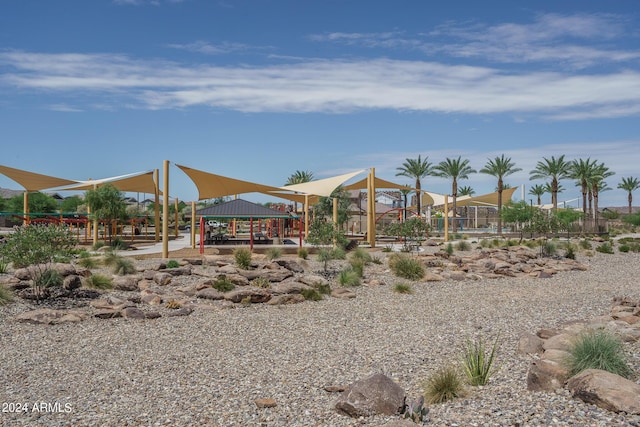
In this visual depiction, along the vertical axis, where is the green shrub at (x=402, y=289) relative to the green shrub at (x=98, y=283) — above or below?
below

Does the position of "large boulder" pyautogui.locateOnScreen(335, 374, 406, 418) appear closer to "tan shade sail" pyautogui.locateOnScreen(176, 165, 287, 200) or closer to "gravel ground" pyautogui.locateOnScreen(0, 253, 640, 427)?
"gravel ground" pyautogui.locateOnScreen(0, 253, 640, 427)

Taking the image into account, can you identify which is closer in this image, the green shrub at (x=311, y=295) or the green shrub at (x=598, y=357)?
the green shrub at (x=598, y=357)

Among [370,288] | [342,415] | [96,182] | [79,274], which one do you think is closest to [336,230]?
[370,288]

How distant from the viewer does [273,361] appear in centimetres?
870

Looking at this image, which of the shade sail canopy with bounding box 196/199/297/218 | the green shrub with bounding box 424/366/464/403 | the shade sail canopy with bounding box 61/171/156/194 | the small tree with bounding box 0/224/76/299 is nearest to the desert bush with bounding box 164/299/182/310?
the small tree with bounding box 0/224/76/299

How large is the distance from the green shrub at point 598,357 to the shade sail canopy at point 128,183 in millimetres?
28716

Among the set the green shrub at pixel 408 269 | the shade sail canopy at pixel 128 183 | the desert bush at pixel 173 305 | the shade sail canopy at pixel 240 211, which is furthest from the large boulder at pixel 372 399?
the shade sail canopy at pixel 128 183

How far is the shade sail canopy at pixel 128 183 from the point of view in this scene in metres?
32.5

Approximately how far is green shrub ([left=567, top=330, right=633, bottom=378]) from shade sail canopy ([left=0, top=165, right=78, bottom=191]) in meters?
30.5

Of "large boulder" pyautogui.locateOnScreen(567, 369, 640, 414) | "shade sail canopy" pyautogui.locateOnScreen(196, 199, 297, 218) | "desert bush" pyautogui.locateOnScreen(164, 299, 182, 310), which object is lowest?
"desert bush" pyautogui.locateOnScreen(164, 299, 182, 310)

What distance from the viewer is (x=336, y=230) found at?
2059cm

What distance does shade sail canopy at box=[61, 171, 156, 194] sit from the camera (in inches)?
1281

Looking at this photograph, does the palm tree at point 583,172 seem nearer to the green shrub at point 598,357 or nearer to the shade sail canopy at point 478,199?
the shade sail canopy at point 478,199

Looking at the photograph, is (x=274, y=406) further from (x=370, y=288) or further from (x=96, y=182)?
(x=96, y=182)
